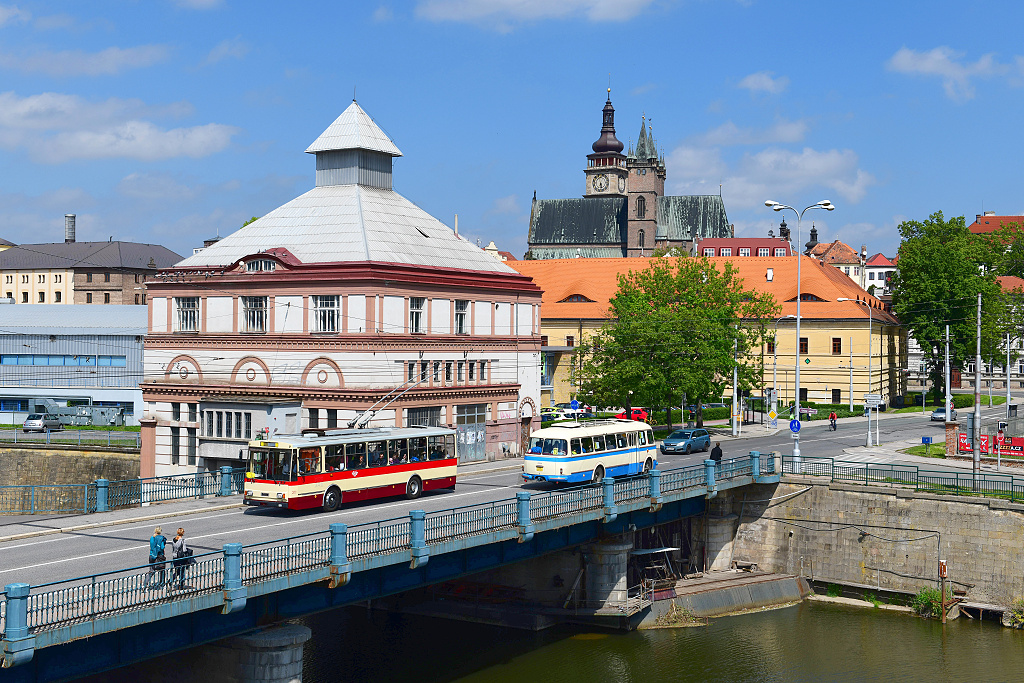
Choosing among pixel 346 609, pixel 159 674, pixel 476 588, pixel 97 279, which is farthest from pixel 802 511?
pixel 97 279

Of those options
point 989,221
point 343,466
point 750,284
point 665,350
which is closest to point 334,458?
point 343,466

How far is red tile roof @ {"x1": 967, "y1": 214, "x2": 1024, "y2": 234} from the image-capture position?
187 metres

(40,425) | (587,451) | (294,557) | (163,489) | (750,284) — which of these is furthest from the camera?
(750,284)

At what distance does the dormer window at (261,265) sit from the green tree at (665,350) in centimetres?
2823

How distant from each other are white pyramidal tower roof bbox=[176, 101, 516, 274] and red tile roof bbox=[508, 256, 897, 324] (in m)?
40.6

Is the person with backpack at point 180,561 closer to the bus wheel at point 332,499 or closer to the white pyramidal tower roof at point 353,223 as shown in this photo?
the bus wheel at point 332,499

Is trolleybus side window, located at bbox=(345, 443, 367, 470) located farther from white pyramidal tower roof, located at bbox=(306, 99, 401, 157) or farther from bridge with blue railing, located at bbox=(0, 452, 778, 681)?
white pyramidal tower roof, located at bbox=(306, 99, 401, 157)

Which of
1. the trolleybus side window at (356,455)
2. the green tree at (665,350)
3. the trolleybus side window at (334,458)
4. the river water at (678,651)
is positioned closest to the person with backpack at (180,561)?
the trolleybus side window at (334,458)

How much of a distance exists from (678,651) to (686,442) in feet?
78.0

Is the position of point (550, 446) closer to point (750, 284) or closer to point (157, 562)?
point (157, 562)

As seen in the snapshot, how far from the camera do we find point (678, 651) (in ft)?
134

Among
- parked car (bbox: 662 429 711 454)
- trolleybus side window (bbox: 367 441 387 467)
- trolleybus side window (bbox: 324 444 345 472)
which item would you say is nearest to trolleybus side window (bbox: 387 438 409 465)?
trolleybus side window (bbox: 367 441 387 467)

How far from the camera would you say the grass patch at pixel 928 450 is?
60.4m

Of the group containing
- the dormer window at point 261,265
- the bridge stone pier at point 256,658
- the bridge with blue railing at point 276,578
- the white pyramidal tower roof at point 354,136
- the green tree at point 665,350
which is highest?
the white pyramidal tower roof at point 354,136
